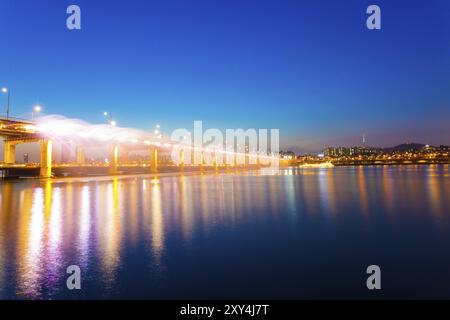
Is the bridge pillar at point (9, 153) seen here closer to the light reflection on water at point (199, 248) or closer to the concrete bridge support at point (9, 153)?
the concrete bridge support at point (9, 153)

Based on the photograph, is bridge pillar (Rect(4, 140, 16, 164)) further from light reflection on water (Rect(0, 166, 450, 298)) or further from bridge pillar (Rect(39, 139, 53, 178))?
light reflection on water (Rect(0, 166, 450, 298))

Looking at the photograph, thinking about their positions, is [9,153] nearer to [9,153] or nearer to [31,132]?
[9,153]

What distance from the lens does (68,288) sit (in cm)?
645

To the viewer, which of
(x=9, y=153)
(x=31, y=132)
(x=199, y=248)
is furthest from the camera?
(x=9, y=153)

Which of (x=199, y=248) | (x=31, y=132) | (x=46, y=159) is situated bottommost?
(x=199, y=248)

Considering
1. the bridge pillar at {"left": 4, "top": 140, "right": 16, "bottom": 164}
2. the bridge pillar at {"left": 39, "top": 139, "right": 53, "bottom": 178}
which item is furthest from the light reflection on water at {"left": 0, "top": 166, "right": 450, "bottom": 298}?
the bridge pillar at {"left": 4, "top": 140, "right": 16, "bottom": 164}

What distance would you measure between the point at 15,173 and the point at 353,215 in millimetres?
56523

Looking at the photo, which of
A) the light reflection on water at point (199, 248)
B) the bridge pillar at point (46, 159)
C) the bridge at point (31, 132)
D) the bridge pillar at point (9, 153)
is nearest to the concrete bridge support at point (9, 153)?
the bridge pillar at point (9, 153)

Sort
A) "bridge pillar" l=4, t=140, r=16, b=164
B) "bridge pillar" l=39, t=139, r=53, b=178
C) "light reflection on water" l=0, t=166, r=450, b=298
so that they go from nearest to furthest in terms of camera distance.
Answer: "light reflection on water" l=0, t=166, r=450, b=298 < "bridge pillar" l=39, t=139, r=53, b=178 < "bridge pillar" l=4, t=140, r=16, b=164

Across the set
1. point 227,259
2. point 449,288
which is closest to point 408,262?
point 449,288

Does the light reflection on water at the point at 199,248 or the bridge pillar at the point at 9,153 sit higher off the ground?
the bridge pillar at the point at 9,153

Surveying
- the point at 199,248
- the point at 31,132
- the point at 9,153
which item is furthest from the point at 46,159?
the point at 199,248

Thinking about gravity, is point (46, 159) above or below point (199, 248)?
above
